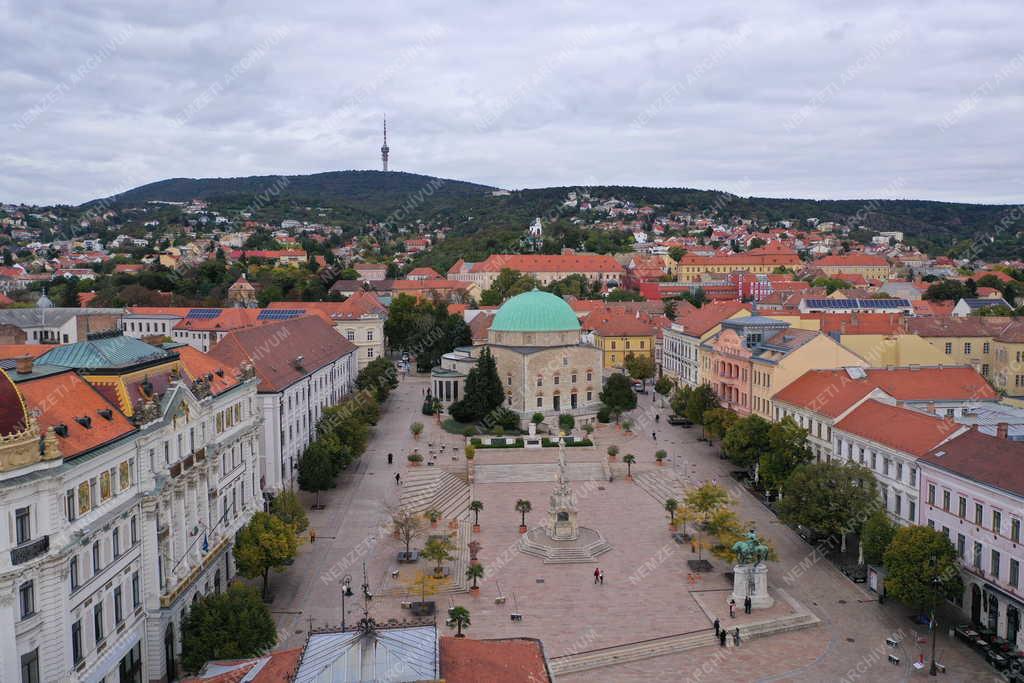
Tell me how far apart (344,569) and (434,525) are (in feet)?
26.2

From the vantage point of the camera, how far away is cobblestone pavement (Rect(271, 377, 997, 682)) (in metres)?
31.4

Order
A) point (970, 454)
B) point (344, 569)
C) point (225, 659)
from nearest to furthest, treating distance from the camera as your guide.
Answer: point (225, 659)
point (970, 454)
point (344, 569)

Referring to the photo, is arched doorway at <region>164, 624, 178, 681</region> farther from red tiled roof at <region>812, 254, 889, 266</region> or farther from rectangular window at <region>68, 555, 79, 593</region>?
red tiled roof at <region>812, 254, 889, 266</region>

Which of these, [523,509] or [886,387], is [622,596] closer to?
[523,509]

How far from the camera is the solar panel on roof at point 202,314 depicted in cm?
9725

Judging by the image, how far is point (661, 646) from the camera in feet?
107

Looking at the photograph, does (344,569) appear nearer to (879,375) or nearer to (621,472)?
(621,472)

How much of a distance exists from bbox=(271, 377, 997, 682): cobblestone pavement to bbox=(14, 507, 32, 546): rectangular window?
42.2ft

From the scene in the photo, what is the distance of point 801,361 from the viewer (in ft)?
192

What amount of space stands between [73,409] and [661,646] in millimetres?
23294

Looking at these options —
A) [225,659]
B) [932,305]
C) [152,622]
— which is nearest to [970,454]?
[225,659]

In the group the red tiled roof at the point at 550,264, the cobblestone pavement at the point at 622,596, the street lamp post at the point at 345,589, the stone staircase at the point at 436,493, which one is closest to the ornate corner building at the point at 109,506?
the cobblestone pavement at the point at 622,596

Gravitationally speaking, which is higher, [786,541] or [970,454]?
[970,454]

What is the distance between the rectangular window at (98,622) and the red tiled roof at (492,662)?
11.9 metres
